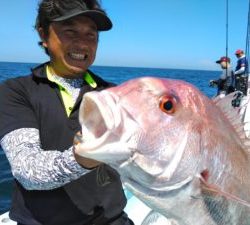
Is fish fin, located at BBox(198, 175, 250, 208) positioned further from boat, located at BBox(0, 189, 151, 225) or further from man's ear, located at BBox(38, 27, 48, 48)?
boat, located at BBox(0, 189, 151, 225)

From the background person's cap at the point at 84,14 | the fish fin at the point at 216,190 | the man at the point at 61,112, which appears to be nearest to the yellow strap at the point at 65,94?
the man at the point at 61,112

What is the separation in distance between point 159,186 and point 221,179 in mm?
339

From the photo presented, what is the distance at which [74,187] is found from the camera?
2443 mm

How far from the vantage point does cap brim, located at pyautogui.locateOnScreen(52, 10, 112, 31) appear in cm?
245

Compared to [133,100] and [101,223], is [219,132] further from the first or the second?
[101,223]

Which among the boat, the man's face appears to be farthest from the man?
the boat

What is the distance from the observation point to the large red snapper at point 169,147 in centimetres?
158

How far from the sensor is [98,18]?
2.58 meters

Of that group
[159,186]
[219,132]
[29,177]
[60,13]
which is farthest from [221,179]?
[60,13]

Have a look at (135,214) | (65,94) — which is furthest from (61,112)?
(135,214)

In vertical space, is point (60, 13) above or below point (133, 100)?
above

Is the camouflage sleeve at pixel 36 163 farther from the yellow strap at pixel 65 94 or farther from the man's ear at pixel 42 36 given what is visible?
the man's ear at pixel 42 36

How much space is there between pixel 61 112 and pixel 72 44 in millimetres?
424

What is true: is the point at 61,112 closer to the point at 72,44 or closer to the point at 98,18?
the point at 72,44
